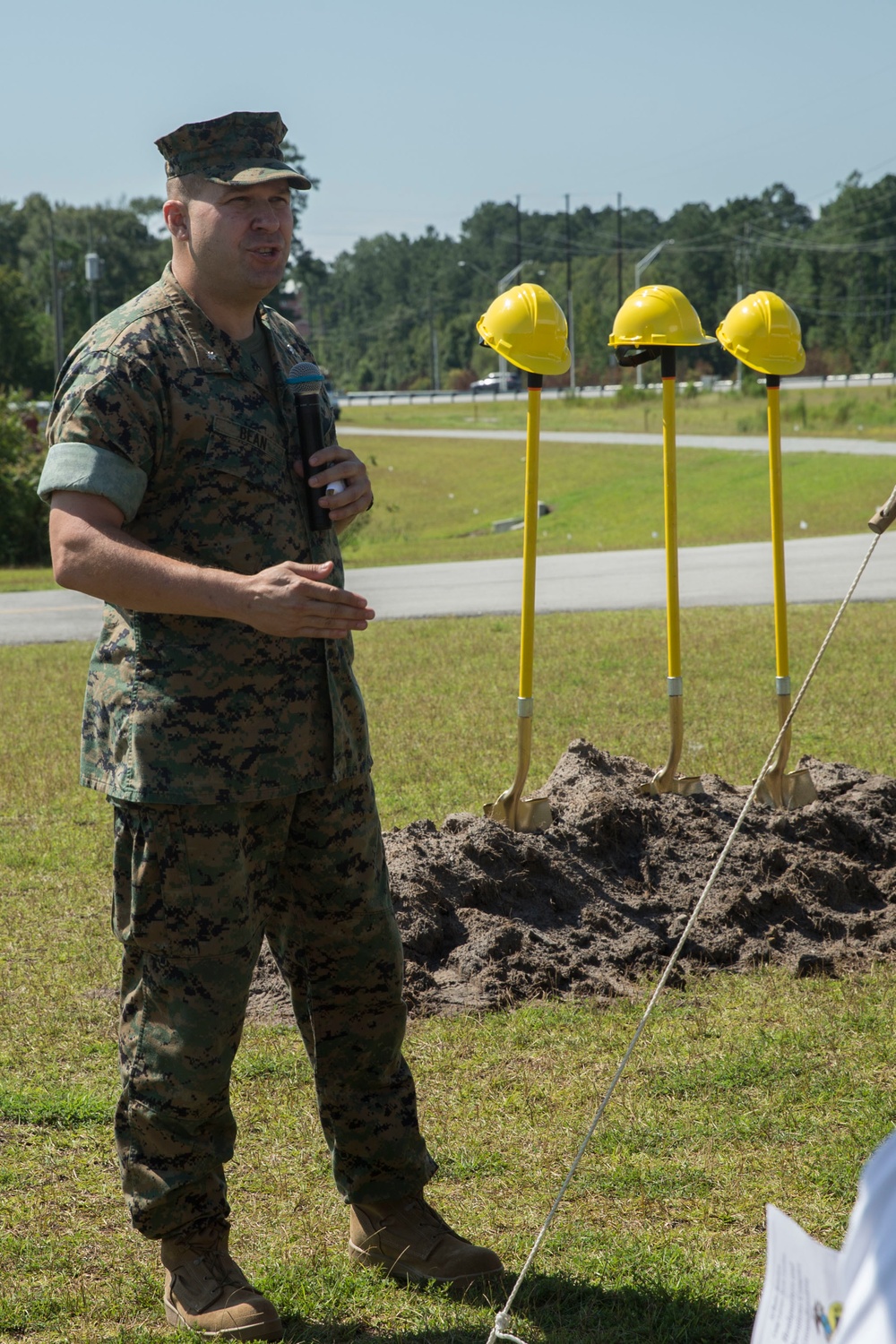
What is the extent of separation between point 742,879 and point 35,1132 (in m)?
2.62

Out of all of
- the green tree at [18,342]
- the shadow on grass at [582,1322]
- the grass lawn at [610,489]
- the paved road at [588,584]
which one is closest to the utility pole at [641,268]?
the grass lawn at [610,489]

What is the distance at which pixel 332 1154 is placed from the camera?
310 cm

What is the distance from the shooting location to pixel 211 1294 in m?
2.80

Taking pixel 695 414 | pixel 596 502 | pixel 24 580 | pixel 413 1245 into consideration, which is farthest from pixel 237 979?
pixel 695 414

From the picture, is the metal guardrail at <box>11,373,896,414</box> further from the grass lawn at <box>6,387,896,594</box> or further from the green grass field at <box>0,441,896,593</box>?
the green grass field at <box>0,441,896,593</box>

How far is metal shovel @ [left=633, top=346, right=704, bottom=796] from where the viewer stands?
5.74m

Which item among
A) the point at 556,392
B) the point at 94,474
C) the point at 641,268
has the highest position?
the point at 641,268

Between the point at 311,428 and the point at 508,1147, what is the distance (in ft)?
6.33

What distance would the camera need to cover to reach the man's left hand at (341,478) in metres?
2.77

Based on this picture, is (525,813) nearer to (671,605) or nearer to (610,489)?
(671,605)

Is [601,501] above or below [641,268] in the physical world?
below

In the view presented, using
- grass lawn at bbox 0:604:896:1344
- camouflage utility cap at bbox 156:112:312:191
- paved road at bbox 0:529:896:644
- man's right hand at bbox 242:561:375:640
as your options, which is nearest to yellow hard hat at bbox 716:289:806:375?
grass lawn at bbox 0:604:896:1344

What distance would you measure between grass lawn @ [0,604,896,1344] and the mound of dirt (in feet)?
0.51

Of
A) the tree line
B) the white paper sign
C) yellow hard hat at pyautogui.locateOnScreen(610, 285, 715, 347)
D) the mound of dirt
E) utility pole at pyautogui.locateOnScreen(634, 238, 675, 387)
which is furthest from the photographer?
the tree line
